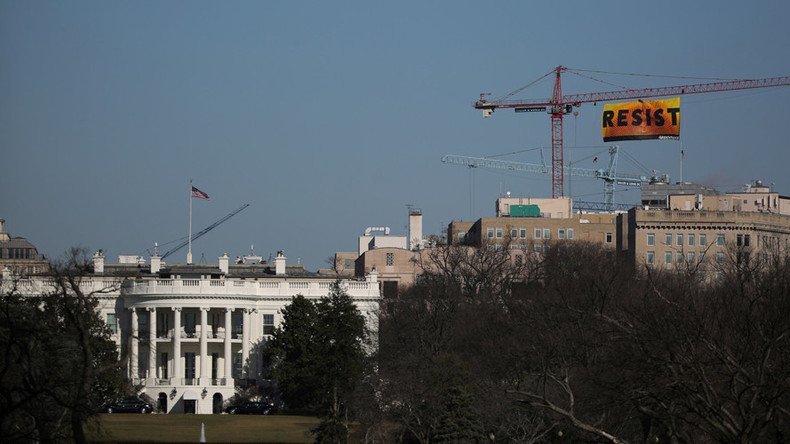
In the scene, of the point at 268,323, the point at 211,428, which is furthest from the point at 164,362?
the point at 211,428

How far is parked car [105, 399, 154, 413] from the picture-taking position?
128 m

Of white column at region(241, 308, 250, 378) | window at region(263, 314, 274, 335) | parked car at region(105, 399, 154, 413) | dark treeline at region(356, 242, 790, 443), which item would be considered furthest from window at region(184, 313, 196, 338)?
parked car at region(105, 399, 154, 413)

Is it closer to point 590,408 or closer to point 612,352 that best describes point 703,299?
point 612,352

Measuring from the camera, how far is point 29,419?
51.0 meters

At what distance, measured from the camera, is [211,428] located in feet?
363

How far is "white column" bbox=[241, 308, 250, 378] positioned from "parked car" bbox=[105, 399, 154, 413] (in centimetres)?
1676

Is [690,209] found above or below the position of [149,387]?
above

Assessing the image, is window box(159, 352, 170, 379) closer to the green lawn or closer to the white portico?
the white portico

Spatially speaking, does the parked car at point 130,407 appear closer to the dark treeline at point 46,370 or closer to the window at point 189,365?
the window at point 189,365

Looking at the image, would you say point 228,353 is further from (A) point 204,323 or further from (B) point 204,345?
(A) point 204,323

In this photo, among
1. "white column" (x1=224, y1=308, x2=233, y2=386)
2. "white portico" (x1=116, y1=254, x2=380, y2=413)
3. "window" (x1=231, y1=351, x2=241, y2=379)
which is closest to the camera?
"white portico" (x1=116, y1=254, x2=380, y2=413)

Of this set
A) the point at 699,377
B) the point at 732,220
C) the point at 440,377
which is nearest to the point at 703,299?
the point at 440,377

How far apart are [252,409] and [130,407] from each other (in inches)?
332

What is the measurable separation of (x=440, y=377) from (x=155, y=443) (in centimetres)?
1549
